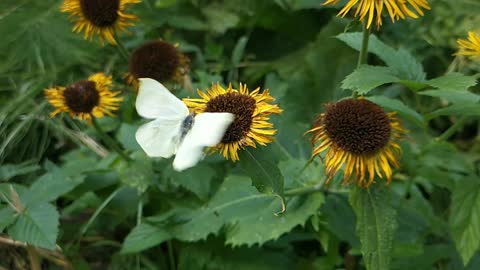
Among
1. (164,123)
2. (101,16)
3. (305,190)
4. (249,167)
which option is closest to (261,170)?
(249,167)

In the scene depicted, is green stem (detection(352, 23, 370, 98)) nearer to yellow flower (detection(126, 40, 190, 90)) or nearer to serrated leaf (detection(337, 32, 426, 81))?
serrated leaf (detection(337, 32, 426, 81))

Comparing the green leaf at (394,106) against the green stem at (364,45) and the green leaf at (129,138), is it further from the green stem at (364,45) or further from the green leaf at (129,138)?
the green leaf at (129,138)

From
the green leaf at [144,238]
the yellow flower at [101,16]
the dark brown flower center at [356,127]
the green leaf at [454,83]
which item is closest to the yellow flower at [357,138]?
the dark brown flower center at [356,127]

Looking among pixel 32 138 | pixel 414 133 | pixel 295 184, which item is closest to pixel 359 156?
pixel 295 184

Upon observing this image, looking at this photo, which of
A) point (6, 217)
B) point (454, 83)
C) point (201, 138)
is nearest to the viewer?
point (201, 138)

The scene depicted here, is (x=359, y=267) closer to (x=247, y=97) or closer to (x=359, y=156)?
(x=359, y=156)

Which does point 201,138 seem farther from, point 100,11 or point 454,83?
point 100,11
